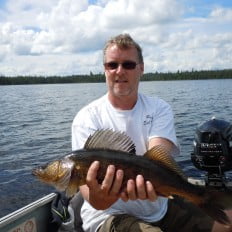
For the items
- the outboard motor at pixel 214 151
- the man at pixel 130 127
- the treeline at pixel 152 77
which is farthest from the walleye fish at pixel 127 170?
the treeline at pixel 152 77

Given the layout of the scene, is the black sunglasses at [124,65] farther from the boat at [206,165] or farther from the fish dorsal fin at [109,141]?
the boat at [206,165]

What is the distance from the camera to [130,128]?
14.2 feet

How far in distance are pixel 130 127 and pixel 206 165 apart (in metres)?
2.07

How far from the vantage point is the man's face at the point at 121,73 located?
169 inches

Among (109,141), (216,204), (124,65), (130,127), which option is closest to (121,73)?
(124,65)

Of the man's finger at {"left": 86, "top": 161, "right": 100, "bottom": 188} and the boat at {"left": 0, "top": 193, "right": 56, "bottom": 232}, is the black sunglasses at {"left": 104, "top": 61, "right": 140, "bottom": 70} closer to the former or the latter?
the man's finger at {"left": 86, "top": 161, "right": 100, "bottom": 188}

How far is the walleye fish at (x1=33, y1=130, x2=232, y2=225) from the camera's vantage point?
135 inches

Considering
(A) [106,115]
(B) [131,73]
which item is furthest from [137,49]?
(A) [106,115]

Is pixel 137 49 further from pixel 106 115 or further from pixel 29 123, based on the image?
pixel 29 123

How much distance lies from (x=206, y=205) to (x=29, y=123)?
23455mm

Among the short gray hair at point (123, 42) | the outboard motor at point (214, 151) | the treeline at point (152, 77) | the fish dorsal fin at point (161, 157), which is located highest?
the short gray hair at point (123, 42)

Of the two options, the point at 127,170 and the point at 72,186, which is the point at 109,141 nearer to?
the point at 127,170

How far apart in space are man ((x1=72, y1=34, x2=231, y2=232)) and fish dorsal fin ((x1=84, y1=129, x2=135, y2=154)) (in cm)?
55

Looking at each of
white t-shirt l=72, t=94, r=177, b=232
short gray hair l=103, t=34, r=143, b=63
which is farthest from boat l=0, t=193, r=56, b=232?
short gray hair l=103, t=34, r=143, b=63
